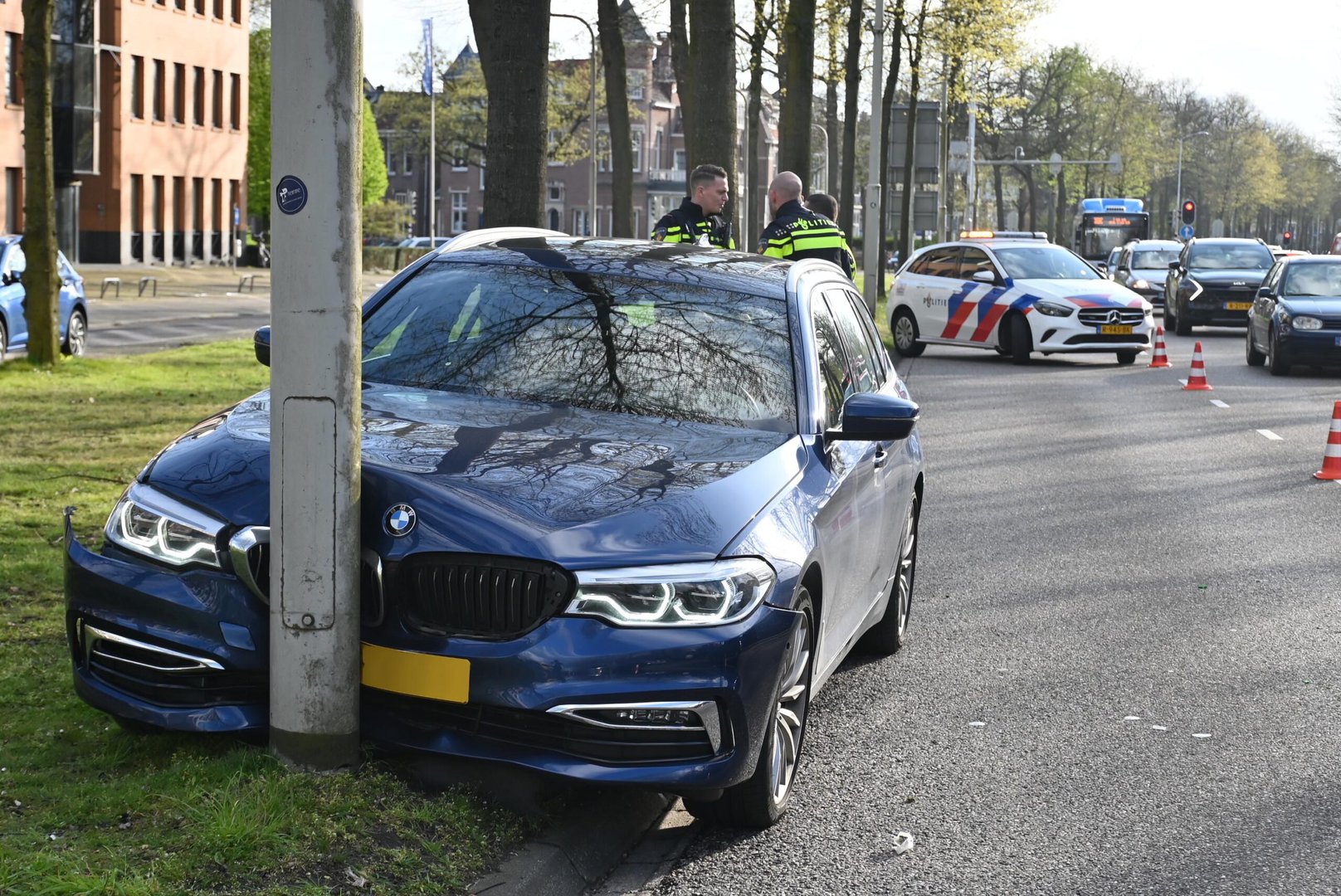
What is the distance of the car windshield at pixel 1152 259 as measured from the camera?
4500cm

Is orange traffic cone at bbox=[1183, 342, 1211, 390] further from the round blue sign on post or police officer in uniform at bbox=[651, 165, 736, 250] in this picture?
the round blue sign on post

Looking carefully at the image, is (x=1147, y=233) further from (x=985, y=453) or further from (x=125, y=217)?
(x=985, y=453)

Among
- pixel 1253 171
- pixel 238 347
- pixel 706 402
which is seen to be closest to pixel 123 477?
pixel 706 402

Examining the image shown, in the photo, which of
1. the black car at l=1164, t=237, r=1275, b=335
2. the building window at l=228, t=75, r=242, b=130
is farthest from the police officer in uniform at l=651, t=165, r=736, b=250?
the building window at l=228, t=75, r=242, b=130

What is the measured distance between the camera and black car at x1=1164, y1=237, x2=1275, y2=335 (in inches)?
1337

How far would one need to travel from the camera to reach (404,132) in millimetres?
92438

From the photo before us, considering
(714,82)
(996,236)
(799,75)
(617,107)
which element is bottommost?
(996,236)

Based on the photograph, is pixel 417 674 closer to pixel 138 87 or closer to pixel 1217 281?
pixel 1217 281

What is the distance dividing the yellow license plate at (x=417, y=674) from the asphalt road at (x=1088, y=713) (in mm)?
765

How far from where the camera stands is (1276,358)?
24.6m

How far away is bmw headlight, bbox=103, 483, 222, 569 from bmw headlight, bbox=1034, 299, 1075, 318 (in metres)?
21.8

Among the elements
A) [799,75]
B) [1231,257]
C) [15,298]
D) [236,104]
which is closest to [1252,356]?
[799,75]

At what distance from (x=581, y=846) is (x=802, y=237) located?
33.3 ft

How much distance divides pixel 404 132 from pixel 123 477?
8339cm
